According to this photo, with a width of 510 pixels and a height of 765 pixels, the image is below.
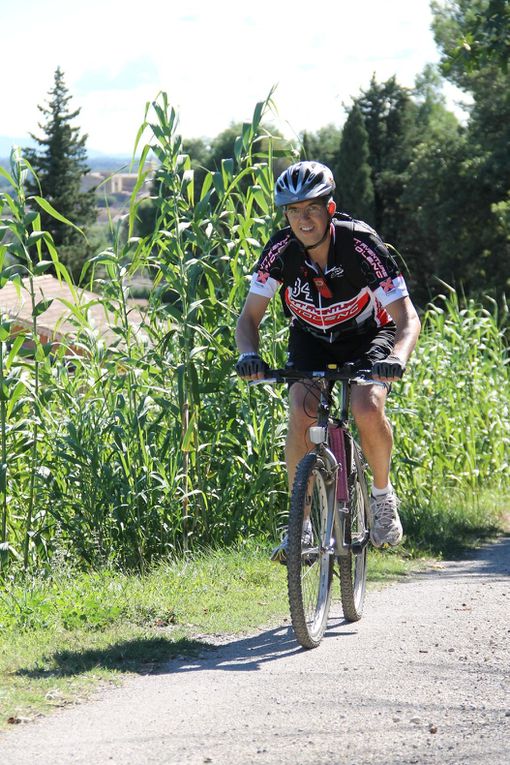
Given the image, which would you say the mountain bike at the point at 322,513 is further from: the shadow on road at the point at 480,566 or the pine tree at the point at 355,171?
the pine tree at the point at 355,171

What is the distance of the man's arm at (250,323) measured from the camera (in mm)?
5738

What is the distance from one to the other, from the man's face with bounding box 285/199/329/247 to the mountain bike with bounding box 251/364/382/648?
2.02ft

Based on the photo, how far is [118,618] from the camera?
5.84 meters

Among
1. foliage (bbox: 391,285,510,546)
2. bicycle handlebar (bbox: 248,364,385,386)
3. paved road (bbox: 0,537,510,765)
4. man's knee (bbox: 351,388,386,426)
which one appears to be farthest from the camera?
foliage (bbox: 391,285,510,546)

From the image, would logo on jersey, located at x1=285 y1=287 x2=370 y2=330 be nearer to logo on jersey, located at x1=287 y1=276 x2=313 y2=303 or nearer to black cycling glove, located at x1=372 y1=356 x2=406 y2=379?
logo on jersey, located at x1=287 y1=276 x2=313 y2=303

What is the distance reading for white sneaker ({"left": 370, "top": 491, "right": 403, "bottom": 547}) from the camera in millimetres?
5949

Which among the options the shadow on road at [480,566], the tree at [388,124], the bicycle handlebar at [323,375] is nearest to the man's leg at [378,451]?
the bicycle handlebar at [323,375]

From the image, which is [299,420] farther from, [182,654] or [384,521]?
[182,654]

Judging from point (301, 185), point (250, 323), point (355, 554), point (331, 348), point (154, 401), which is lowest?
point (355, 554)

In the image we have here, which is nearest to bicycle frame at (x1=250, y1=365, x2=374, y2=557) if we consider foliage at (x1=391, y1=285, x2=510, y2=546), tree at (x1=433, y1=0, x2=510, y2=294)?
foliage at (x1=391, y1=285, x2=510, y2=546)

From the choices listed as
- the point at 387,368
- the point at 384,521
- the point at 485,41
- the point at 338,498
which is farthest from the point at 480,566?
the point at 485,41

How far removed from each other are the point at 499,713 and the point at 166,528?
320 cm

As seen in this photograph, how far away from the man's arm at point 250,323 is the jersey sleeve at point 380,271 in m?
0.49

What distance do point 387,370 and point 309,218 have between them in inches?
33.5
